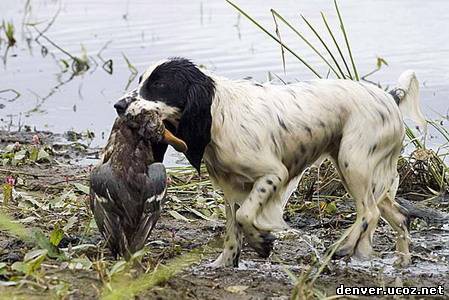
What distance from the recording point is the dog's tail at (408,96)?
7266 mm

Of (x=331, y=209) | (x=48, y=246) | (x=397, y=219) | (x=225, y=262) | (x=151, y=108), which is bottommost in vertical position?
(x=331, y=209)

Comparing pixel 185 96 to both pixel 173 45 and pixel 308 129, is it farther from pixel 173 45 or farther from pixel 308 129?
pixel 173 45

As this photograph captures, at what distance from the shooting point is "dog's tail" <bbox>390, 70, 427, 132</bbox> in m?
7.27

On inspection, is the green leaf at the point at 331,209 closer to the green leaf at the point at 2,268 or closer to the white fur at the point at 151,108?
the white fur at the point at 151,108

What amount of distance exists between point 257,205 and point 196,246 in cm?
106

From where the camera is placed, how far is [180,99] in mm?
6359

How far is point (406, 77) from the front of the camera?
23.9ft

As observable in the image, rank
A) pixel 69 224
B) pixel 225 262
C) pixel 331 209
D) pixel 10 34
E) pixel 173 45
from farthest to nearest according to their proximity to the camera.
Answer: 1. pixel 10 34
2. pixel 173 45
3. pixel 331 209
4. pixel 69 224
5. pixel 225 262

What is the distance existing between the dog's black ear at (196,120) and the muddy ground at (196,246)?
0.66 metres

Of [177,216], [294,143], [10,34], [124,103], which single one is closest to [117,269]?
[124,103]

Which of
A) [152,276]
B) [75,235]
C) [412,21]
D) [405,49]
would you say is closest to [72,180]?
[75,235]

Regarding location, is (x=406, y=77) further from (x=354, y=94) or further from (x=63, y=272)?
(x=63, y=272)

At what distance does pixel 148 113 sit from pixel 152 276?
1006 millimetres

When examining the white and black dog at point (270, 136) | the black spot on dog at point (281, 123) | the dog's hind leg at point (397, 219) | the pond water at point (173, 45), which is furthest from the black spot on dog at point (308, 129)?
the pond water at point (173, 45)
